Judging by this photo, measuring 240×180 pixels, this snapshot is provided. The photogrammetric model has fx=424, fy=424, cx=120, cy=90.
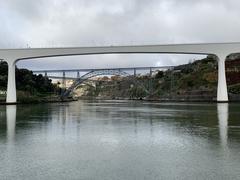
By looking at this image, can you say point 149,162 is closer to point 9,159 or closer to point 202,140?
point 9,159

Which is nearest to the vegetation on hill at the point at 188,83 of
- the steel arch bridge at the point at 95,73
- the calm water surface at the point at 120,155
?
the steel arch bridge at the point at 95,73

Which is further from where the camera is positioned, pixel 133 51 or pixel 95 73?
pixel 95 73

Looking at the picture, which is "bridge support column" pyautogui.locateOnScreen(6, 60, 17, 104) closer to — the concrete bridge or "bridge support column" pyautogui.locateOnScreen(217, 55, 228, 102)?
the concrete bridge

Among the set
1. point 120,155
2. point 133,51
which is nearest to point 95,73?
point 133,51

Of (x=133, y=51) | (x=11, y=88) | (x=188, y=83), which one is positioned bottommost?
(x=11, y=88)

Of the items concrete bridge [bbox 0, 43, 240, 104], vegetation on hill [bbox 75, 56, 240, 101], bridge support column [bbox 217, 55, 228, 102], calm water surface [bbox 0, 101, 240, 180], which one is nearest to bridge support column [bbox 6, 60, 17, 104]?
concrete bridge [bbox 0, 43, 240, 104]

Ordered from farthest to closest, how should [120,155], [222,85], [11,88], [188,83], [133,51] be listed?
[188,83] → [133,51] → [11,88] → [222,85] → [120,155]

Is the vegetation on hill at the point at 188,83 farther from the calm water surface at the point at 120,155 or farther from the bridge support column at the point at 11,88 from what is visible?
the calm water surface at the point at 120,155

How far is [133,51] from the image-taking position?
70.8 meters

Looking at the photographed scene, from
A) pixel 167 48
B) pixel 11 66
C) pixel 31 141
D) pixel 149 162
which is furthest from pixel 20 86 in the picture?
pixel 149 162

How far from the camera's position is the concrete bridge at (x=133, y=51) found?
2739 inches

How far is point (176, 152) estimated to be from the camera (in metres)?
13.3

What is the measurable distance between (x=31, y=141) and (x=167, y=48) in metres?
55.8

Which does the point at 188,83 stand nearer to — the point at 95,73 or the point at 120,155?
the point at 95,73
